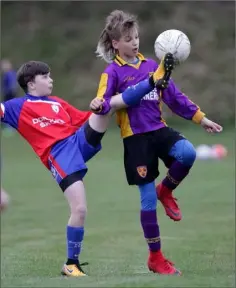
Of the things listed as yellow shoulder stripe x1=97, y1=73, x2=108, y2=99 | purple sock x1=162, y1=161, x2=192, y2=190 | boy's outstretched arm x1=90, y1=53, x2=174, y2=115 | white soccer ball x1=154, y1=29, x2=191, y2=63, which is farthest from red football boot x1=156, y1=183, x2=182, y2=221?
white soccer ball x1=154, y1=29, x2=191, y2=63

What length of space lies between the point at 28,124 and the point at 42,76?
0.45m

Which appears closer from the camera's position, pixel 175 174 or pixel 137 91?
pixel 137 91

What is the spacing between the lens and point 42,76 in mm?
7156

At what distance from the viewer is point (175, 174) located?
23.1 feet

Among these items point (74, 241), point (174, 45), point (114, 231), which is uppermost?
point (174, 45)

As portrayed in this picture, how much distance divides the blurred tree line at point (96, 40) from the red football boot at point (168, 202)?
19.9m

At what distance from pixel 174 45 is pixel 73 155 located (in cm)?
119

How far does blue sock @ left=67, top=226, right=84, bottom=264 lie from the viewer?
683 centimetres

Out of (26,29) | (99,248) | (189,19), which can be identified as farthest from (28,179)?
(26,29)

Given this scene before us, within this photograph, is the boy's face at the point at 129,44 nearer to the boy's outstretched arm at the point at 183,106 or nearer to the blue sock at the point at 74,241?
the boy's outstretched arm at the point at 183,106

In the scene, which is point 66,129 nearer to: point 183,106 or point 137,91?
point 137,91

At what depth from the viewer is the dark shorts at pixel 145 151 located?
683 cm

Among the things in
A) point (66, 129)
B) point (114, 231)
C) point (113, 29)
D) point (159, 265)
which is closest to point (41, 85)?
point (66, 129)

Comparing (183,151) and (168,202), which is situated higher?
(183,151)
